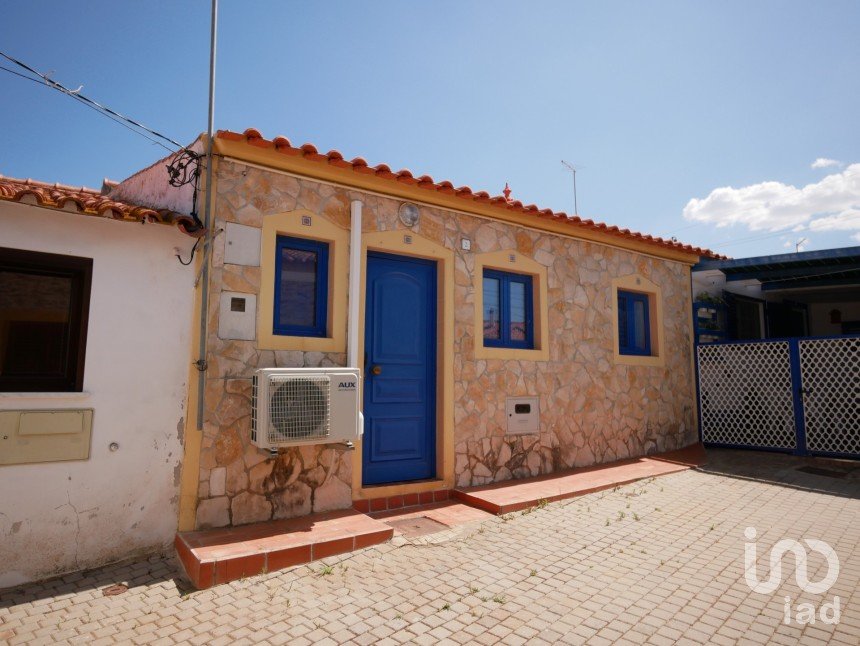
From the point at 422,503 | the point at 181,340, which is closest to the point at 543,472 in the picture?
the point at 422,503

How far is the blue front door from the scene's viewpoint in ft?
17.4

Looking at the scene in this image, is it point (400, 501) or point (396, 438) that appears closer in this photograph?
point (400, 501)

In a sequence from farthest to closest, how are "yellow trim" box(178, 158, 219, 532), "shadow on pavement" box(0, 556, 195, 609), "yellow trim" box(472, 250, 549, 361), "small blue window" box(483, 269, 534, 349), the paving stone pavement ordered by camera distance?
"small blue window" box(483, 269, 534, 349) < "yellow trim" box(472, 250, 549, 361) < "yellow trim" box(178, 158, 219, 532) < "shadow on pavement" box(0, 556, 195, 609) < the paving stone pavement

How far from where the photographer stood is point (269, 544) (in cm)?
387

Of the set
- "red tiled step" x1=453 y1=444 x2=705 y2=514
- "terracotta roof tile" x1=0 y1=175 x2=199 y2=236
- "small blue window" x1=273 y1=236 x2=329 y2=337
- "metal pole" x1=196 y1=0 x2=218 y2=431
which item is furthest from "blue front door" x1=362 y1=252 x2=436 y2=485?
"terracotta roof tile" x1=0 y1=175 x2=199 y2=236

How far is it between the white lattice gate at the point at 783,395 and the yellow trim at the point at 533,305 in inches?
158

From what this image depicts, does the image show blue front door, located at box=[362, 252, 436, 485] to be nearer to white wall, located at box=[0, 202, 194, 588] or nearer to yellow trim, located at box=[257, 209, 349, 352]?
yellow trim, located at box=[257, 209, 349, 352]

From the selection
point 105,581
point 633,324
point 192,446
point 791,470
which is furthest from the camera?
→ point 633,324

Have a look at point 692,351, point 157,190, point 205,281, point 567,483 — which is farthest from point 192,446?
point 692,351

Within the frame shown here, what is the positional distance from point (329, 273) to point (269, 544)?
2.49m

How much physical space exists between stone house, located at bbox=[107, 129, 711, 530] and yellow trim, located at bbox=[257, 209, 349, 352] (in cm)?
1

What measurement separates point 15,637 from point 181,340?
215 centimetres

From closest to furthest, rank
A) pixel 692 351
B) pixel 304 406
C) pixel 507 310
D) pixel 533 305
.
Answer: pixel 304 406 < pixel 507 310 < pixel 533 305 < pixel 692 351
